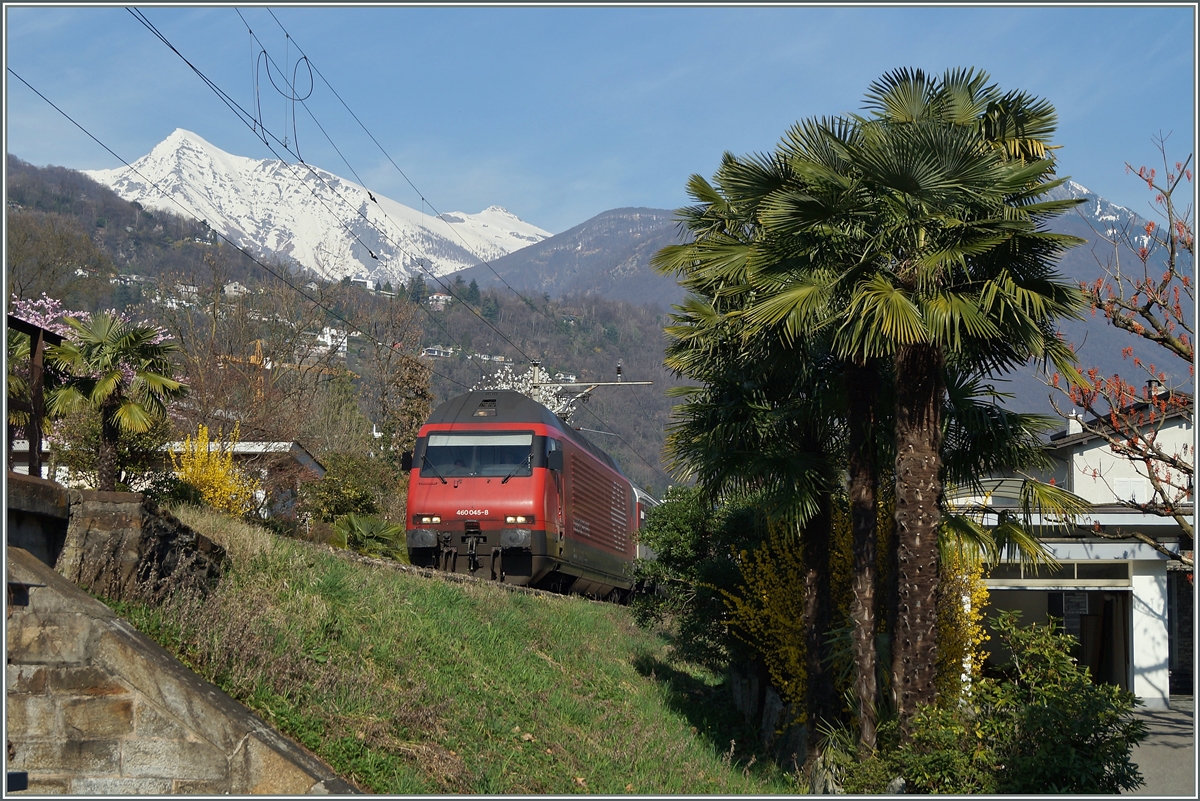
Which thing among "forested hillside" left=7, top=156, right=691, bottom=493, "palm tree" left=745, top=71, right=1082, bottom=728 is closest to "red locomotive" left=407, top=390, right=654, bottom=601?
"forested hillside" left=7, top=156, right=691, bottom=493

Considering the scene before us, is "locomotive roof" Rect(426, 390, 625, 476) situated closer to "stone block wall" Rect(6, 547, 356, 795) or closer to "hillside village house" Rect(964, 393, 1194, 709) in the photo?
"hillside village house" Rect(964, 393, 1194, 709)

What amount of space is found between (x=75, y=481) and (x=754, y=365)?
54.2 feet

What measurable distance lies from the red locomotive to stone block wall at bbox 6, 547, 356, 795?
484 inches

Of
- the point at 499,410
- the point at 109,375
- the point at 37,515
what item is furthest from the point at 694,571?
the point at 37,515

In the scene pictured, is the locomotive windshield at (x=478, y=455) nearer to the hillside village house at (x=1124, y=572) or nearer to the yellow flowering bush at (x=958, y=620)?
the yellow flowering bush at (x=958, y=620)

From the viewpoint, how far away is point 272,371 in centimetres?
4344

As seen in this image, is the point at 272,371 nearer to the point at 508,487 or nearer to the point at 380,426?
the point at 380,426

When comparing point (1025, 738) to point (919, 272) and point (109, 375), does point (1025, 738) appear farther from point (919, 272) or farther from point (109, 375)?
point (109, 375)

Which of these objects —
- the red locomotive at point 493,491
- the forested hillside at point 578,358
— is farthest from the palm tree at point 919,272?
the forested hillside at point 578,358

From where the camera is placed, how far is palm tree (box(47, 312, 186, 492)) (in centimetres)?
1728

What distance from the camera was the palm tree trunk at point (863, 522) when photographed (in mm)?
12359

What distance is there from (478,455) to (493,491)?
0.87m

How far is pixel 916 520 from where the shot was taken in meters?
11.2

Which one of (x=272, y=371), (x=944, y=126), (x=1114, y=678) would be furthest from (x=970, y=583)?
(x=272, y=371)
